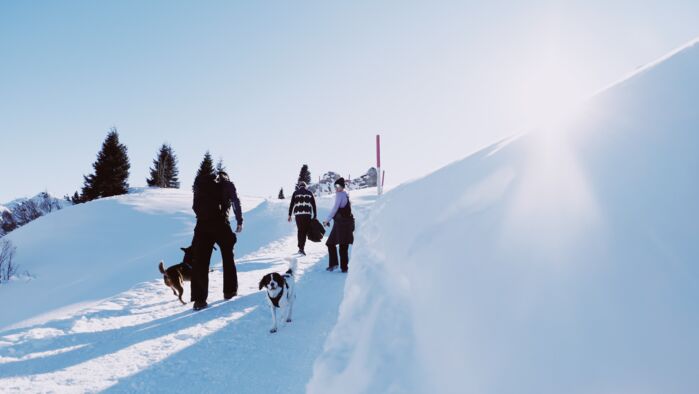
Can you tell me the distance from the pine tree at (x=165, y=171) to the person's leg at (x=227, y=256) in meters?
48.9

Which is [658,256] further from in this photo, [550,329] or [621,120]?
[621,120]

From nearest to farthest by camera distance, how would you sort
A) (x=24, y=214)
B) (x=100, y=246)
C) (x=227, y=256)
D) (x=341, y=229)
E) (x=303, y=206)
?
(x=227, y=256)
(x=341, y=229)
(x=303, y=206)
(x=100, y=246)
(x=24, y=214)

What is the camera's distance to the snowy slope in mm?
1314

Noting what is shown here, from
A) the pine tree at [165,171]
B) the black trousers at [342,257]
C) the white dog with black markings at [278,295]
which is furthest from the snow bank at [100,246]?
the pine tree at [165,171]

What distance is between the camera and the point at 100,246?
12.7m

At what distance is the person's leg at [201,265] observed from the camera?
5.61 metres

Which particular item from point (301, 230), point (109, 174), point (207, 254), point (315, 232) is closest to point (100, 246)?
point (301, 230)

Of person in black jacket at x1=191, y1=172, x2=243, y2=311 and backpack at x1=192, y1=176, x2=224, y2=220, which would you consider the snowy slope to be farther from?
backpack at x1=192, y1=176, x2=224, y2=220

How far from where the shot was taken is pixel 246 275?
7961mm

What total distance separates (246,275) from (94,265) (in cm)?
633

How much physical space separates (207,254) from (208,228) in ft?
1.36

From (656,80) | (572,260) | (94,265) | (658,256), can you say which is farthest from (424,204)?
(94,265)

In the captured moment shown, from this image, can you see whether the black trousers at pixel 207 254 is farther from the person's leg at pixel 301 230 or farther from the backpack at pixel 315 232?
the person's leg at pixel 301 230

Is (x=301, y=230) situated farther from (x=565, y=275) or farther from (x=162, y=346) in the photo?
(x=565, y=275)
